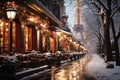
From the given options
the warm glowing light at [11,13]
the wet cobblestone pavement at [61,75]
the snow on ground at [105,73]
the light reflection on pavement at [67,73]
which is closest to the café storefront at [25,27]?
the warm glowing light at [11,13]

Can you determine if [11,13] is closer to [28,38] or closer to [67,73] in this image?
[67,73]

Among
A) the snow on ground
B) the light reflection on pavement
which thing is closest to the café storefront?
the light reflection on pavement

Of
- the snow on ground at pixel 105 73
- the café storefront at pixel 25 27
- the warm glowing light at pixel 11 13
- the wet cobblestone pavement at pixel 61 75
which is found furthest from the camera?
the café storefront at pixel 25 27

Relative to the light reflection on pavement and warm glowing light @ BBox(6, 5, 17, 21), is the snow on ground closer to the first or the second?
the light reflection on pavement

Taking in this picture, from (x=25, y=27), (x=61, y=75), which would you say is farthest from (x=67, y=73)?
(x=25, y=27)

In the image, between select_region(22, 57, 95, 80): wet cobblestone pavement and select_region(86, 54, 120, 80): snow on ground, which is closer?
select_region(22, 57, 95, 80): wet cobblestone pavement

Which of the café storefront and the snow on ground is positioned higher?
the café storefront

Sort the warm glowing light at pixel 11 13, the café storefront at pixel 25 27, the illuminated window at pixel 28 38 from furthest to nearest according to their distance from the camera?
the illuminated window at pixel 28 38 < the café storefront at pixel 25 27 < the warm glowing light at pixel 11 13

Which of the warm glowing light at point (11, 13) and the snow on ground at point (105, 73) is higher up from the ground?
the warm glowing light at point (11, 13)

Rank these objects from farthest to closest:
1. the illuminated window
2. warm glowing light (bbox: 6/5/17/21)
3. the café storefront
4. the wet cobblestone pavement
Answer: the illuminated window < the café storefront < the wet cobblestone pavement < warm glowing light (bbox: 6/5/17/21)

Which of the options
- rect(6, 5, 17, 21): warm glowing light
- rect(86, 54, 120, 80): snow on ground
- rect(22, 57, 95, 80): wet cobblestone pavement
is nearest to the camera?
rect(6, 5, 17, 21): warm glowing light

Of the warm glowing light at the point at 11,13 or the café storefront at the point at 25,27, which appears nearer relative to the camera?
the warm glowing light at the point at 11,13

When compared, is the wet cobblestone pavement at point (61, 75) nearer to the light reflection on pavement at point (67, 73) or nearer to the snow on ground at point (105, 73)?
the light reflection on pavement at point (67, 73)

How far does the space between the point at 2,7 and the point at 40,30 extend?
47.3 feet
